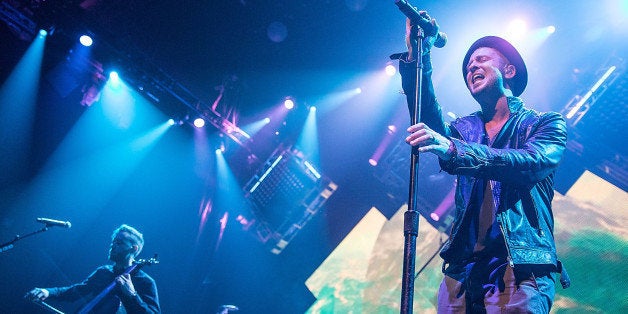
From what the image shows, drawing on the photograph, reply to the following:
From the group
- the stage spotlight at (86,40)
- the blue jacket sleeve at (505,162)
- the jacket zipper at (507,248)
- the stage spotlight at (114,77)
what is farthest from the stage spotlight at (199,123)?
the jacket zipper at (507,248)

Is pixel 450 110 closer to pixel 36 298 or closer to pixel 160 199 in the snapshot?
pixel 160 199

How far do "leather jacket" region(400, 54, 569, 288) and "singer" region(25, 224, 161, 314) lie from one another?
5073 millimetres

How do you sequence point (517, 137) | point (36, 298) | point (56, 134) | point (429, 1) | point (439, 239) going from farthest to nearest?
1. point (439, 239)
2. point (56, 134)
3. point (429, 1)
4. point (36, 298)
5. point (517, 137)

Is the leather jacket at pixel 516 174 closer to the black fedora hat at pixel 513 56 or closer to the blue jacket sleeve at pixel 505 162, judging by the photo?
the blue jacket sleeve at pixel 505 162

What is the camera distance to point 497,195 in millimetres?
1886

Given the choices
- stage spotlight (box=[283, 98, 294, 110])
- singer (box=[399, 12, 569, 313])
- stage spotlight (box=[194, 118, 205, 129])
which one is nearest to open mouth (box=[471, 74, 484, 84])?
singer (box=[399, 12, 569, 313])

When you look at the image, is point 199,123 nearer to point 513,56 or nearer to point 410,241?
point 513,56

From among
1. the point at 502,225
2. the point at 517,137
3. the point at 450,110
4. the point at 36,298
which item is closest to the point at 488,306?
the point at 502,225

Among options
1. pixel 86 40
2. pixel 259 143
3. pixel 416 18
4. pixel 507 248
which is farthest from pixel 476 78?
pixel 86 40

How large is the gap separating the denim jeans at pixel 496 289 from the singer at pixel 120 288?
4.90m

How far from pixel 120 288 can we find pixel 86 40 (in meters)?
5.64

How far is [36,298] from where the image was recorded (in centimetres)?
514

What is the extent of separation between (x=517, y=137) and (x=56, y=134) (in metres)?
10.8

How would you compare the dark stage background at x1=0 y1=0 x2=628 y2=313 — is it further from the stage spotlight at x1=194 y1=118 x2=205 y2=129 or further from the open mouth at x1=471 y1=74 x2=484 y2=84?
the open mouth at x1=471 y1=74 x2=484 y2=84
